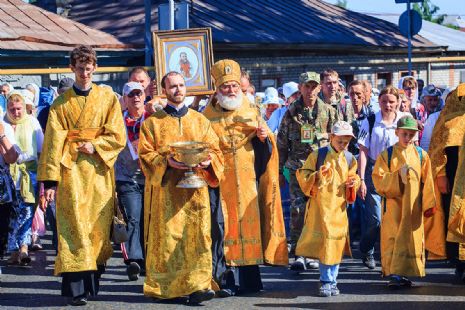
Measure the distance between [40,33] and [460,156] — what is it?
11547 millimetres

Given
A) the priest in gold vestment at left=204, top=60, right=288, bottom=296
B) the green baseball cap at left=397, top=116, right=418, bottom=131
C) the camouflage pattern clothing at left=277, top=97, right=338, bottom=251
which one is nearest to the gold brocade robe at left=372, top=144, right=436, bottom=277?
the green baseball cap at left=397, top=116, right=418, bottom=131

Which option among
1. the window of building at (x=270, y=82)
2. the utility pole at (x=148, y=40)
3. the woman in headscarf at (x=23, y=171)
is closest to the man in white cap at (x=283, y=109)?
the woman in headscarf at (x=23, y=171)

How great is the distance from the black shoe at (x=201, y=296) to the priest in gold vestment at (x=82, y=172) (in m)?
0.83

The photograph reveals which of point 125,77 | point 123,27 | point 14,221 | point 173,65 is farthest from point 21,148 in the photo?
point 123,27

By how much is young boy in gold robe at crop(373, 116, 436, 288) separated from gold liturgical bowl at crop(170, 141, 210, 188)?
6.10 feet

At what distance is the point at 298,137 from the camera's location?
11.3 m

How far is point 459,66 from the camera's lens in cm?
3184

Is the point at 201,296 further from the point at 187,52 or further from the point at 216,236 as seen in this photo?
the point at 187,52

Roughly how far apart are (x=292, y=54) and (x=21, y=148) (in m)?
16.0

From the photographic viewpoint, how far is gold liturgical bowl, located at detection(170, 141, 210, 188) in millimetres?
9117

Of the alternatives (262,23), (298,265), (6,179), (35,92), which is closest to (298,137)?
(298,265)

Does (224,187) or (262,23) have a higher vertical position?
(262,23)

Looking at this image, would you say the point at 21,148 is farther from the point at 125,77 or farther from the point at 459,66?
the point at 459,66

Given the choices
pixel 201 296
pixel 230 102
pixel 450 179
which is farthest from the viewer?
pixel 450 179
